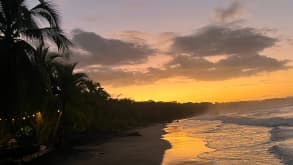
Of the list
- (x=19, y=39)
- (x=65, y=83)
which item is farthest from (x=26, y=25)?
(x=65, y=83)

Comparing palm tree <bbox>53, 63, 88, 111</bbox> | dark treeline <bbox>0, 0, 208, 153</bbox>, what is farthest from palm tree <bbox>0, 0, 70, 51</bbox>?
palm tree <bbox>53, 63, 88, 111</bbox>

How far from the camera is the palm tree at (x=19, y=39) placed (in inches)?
678

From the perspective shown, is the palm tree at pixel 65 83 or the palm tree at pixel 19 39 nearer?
the palm tree at pixel 19 39

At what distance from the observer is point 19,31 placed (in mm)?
17969

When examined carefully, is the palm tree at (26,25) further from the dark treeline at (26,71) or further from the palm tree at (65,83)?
the palm tree at (65,83)

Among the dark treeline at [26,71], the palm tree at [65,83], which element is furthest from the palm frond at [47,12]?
the palm tree at [65,83]

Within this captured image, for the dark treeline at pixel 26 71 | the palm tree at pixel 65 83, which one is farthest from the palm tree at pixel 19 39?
the palm tree at pixel 65 83

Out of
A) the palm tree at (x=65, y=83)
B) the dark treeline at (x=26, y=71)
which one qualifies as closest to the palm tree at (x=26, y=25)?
the dark treeline at (x=26, y=71)

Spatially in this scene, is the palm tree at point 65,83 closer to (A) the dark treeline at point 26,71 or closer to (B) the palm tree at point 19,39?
(A) the dark treeline at point 26,71

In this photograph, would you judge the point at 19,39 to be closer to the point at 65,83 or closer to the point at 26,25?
the point at 26,25

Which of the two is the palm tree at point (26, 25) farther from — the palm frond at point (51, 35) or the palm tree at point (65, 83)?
the palm tree at point (65, 83)

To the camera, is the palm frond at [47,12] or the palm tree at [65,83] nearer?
the palm frond at [47,12]

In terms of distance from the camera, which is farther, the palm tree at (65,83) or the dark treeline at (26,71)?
the palm tree at (65,83)

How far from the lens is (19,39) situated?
1805cm
